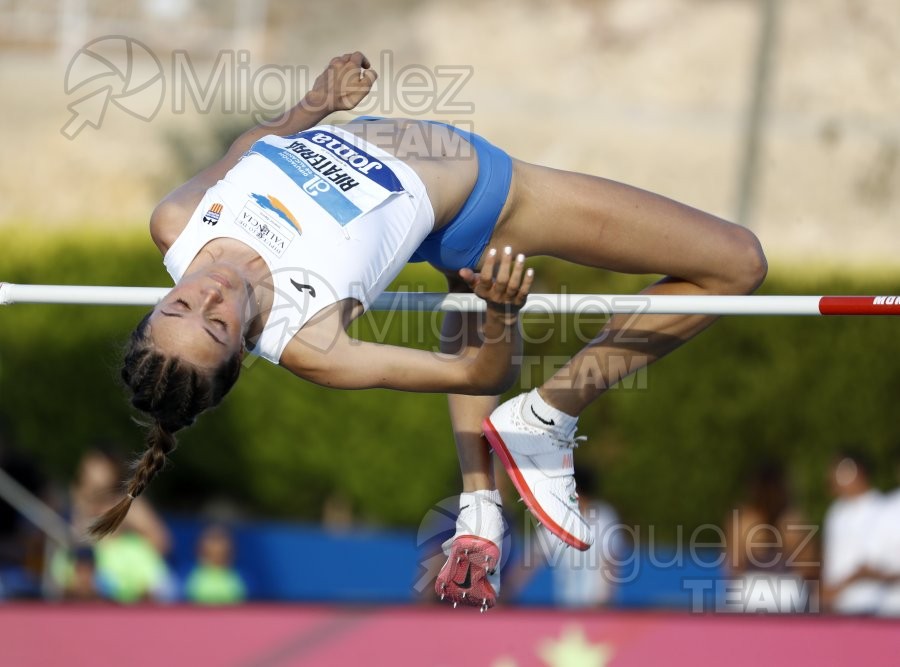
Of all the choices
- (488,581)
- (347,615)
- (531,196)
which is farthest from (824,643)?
(531,196)

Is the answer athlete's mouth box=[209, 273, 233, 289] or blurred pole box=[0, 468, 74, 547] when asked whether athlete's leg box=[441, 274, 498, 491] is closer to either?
athlete's mouth box=[209, 273, 233, 289]

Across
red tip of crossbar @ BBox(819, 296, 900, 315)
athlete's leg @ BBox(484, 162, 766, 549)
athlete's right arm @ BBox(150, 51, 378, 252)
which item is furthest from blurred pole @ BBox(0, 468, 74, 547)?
red tip of crossbar @ BBox(819, 296, 900, 315)

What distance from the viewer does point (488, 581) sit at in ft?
12.8

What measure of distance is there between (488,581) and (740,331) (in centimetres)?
504

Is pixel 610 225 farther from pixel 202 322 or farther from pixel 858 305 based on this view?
pixel 202 322

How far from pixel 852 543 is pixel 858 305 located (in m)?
3.18

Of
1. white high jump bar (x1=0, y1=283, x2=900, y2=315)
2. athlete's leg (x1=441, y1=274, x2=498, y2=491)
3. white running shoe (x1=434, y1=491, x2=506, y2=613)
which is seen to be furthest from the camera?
athlete's leg (x1=441, y1=274, x2=498, y2=491)

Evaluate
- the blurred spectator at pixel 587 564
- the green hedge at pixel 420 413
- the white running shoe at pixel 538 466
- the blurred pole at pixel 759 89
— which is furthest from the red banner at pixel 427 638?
the blurred pole at pixel 759 89

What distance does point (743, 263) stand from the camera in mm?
3662

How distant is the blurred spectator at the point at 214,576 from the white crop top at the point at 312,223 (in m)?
3.89

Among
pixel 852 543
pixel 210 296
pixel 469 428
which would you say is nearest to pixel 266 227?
pixel 210 296

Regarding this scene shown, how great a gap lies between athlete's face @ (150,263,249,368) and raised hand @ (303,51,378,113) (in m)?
0.85

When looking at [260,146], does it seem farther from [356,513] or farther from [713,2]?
[713,2]

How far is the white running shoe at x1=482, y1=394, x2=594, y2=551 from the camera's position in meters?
3.83
